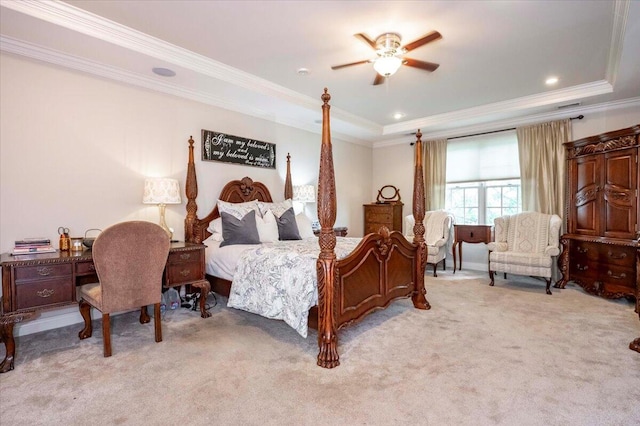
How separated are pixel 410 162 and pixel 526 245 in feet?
8.61

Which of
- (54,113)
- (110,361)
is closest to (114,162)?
(54,113)

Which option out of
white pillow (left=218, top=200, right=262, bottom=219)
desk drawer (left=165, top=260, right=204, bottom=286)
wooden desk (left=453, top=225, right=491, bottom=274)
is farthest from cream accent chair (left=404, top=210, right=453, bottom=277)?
desk drawer (left=165, top=260, right=204, bottom=286)

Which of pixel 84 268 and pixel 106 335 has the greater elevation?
pixel 84 268

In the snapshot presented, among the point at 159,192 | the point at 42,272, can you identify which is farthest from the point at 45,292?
the point at 159,192

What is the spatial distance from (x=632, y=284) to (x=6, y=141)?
6433 mm

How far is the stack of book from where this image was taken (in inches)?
104

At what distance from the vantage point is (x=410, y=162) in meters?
6.54

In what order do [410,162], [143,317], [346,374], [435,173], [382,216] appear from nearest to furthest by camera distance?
[346,374] < [143,317] < [435,173] < [382,216] < [410,162]

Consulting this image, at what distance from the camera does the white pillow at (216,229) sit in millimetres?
3909

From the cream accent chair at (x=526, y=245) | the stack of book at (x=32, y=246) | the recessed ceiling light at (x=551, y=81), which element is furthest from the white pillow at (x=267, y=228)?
the recessed ceiling light at (x=551, y=81)

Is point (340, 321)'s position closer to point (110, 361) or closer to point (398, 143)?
point (110, 361)

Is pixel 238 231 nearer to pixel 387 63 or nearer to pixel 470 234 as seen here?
pixel 387 63

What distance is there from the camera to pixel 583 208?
4332mm

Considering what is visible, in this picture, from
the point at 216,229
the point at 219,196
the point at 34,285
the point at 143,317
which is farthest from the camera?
the point at 219,196
